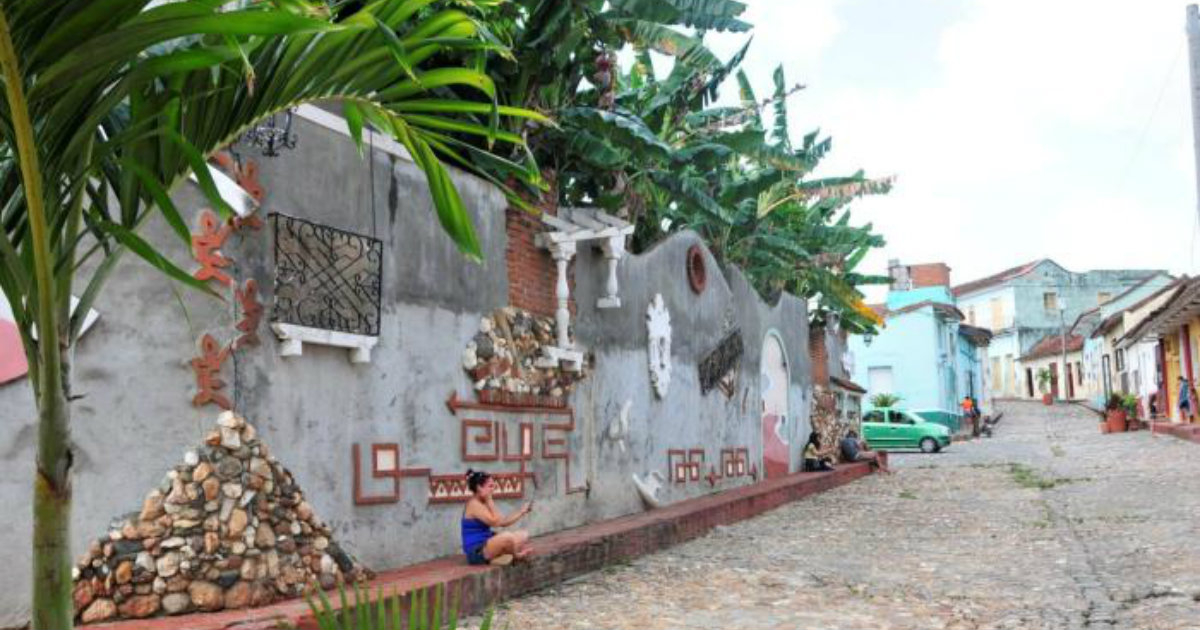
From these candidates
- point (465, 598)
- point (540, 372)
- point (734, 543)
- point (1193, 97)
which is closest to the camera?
point (465, 598)

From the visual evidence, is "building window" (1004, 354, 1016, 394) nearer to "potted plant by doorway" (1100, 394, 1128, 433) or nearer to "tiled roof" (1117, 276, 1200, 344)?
"potted plant by doorway" (1100, 394, 1128, 433)

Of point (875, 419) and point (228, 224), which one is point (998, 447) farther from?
point (228, 224)

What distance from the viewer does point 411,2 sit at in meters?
3.22

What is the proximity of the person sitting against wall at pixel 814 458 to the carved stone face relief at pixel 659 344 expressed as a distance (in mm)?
7492

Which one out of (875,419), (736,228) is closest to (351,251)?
(736,228)

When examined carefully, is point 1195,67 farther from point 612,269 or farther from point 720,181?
point 612,269

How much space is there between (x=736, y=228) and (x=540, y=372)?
9.55 m

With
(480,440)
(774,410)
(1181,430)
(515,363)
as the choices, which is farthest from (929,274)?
(480,440)

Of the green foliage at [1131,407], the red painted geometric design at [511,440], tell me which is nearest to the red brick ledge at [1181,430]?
the green foliage at [1131,407]

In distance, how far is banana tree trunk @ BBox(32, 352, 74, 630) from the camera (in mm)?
3014

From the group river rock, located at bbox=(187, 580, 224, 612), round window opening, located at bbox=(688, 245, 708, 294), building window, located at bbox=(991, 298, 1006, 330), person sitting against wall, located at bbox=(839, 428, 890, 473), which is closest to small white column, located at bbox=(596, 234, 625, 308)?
round window opening, located at bbox=(688, 245, 708, 294)

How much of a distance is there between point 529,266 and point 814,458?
11.4 meters

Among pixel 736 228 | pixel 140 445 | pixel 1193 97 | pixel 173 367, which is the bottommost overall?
pixel 140 445

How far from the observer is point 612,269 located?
11867mm
